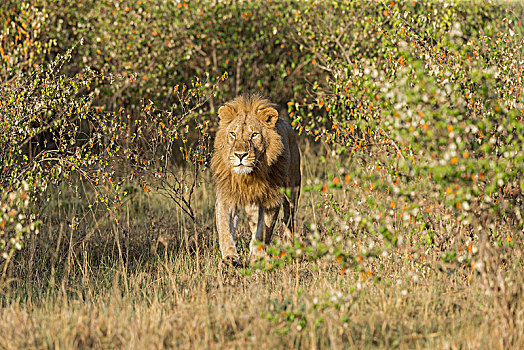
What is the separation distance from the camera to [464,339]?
13.5ft

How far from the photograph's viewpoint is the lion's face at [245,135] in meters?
6.22

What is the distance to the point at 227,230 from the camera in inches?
255

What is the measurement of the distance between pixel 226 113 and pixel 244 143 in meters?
0.53

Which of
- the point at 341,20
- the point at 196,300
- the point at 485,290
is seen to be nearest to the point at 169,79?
the point at 341,20

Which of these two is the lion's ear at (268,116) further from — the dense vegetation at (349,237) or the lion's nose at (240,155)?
the lion's nose at (240,155)

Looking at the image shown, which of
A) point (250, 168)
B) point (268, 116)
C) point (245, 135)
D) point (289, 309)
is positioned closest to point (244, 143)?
point (245, 135)

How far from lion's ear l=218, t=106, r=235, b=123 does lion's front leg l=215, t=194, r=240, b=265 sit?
829 mm

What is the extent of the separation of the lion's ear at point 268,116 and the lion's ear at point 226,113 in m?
0.30

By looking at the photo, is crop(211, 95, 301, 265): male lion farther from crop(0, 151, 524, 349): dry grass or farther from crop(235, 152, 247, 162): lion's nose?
crop(0, 151, 524, 349): dry grass

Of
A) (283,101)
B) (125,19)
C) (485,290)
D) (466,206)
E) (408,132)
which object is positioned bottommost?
(485,290)

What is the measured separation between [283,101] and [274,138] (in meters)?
5.57

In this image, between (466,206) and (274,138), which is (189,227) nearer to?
(274,138)

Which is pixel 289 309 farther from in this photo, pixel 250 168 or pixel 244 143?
pixel 244 143

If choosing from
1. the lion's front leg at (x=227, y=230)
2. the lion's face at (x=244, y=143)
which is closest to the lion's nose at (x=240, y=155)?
the lion's face at (x=244, y=143)
